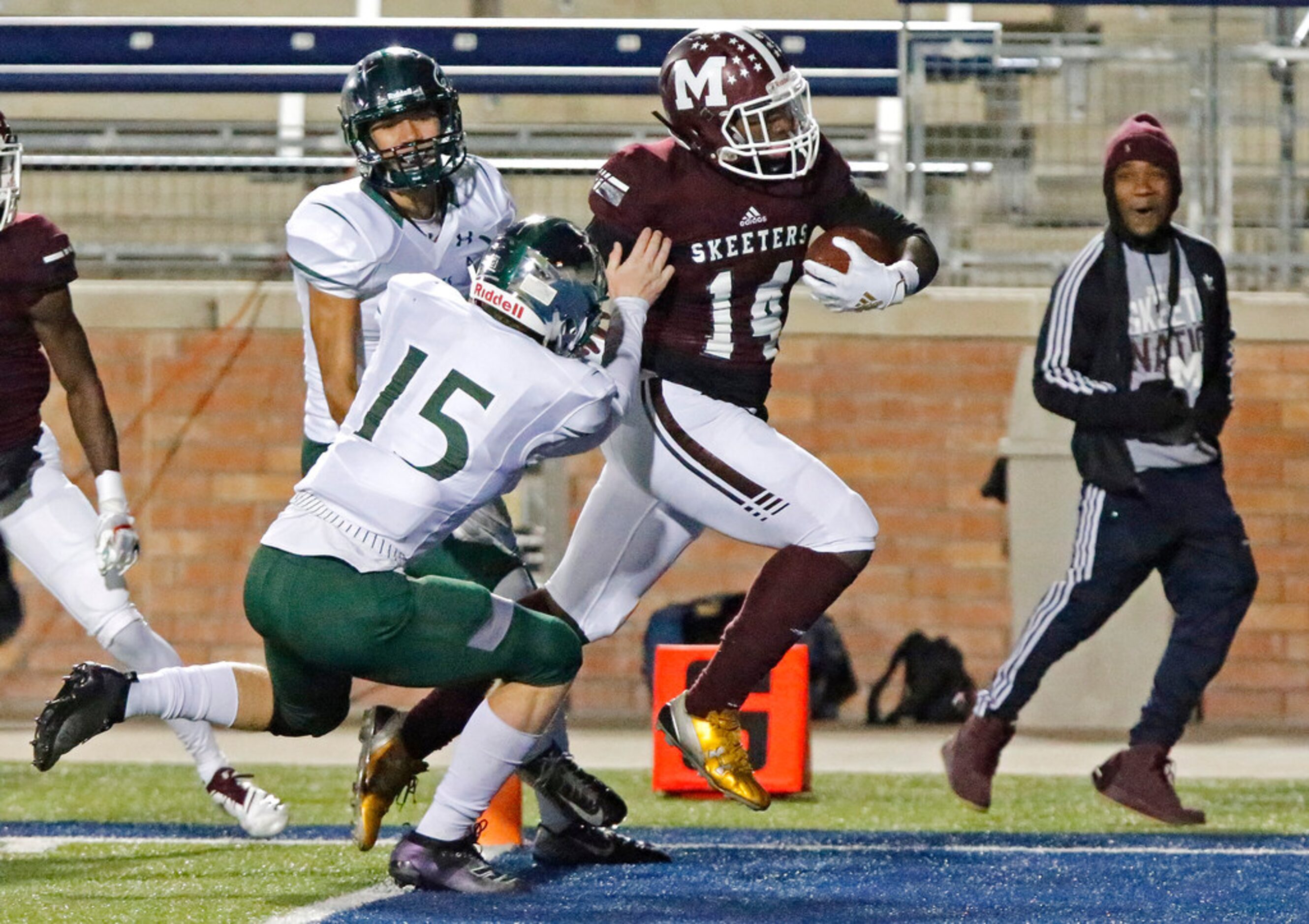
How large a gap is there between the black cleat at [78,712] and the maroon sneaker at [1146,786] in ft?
8.15

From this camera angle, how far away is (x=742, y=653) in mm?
4020

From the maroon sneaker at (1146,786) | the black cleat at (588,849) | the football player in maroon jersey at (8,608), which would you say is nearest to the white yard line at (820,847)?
the black cleat at (588,849)

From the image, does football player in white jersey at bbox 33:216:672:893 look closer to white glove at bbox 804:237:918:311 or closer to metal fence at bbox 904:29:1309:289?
white glove at bbox 804:237:918:311

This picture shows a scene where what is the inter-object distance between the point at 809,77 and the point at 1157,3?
69.2 inches

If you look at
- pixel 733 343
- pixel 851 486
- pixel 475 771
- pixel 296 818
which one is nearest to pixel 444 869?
pixel 475 771

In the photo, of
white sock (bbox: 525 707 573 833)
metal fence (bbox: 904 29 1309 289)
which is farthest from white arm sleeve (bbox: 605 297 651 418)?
metal fence (bbox: 904 29 1309 289)

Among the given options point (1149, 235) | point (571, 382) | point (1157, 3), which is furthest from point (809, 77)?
point (571, 382)

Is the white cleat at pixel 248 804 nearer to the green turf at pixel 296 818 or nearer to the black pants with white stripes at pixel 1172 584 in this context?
the green turf at pixel 296 818

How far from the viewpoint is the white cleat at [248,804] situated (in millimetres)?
4488

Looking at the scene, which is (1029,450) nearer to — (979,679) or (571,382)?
(979,679)

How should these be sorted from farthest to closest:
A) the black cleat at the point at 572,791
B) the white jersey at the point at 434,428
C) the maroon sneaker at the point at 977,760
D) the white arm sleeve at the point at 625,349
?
the maroon sneaker at the point at 977,760
the black cleat at the point at 572,791
the white arm sleeve at the point at 625,349
the white jersey at the point at 434,428

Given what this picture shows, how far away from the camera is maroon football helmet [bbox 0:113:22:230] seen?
461 centimetres

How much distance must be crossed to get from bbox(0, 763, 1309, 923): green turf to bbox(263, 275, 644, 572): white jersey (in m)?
0.74

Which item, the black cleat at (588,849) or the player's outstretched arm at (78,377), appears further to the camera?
the player's outstretched arm at (78,377)
